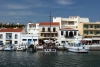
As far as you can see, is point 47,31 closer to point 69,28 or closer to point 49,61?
point 69,28

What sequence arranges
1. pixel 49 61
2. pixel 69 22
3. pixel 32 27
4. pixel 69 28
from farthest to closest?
pixel 32 27, pixel 69 22, pixel 69 28, pixel 49 61

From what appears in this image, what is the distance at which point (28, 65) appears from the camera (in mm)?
38594

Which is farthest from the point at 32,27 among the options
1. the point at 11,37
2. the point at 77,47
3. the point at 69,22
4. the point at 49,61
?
the point at 49,61

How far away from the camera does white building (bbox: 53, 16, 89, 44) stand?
265ft

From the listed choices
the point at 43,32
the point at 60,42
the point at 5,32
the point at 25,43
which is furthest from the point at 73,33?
the point at 5,32

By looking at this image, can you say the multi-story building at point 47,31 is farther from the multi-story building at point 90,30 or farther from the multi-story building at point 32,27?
the multi-story building at point 90,30

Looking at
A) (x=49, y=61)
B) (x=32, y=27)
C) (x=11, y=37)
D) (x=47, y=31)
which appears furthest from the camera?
(x=32, y=27)

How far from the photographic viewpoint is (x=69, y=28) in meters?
85.4

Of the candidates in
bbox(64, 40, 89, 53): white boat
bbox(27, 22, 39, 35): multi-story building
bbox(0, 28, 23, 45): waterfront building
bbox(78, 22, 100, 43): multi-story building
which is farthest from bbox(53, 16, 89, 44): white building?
bbox(0, 28, 23, 45): waterfront building

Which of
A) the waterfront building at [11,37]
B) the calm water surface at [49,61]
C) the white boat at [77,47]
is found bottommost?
the calm water surface at [49,61]

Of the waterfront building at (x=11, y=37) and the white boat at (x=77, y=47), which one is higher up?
the waterfront building at (x=11, y=37)

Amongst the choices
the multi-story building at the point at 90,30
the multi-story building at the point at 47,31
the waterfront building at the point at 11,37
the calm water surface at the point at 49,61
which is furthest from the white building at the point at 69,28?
the calm water surface at the point at 49,61

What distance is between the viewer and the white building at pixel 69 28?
8081 centimetres

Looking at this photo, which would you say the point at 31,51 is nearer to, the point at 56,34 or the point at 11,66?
the point at 56,34
